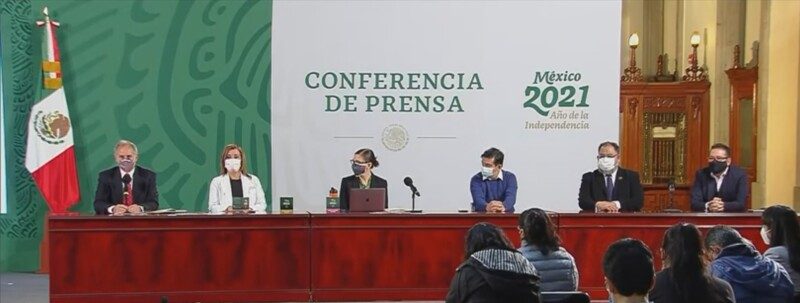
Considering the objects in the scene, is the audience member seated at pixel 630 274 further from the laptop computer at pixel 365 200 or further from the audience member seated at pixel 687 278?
the laptop computer at pixel 365 200

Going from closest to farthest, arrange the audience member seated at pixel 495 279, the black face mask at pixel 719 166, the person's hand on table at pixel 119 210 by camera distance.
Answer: the audience member seated at pixel 495 279 < the person's hand on table at pixel 119 210 < the black face mask at pixel 719 166

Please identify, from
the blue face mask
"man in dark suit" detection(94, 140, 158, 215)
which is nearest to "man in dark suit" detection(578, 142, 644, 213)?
the blue face mask

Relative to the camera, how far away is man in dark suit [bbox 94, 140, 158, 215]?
8148 mm

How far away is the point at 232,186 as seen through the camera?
8.44 meters

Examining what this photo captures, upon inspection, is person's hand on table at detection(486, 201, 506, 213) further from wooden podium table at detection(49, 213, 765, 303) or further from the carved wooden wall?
the carved wooden wall

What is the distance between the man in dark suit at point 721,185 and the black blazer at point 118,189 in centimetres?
494

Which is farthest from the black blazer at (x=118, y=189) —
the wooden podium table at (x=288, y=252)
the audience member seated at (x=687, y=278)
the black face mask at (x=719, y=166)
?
the audience member seated at (x=687, y=278)

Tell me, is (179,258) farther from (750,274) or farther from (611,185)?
(750,274)

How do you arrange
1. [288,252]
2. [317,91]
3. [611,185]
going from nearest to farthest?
[288,252] → [611,185] → [317,91]

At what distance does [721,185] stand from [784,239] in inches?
136

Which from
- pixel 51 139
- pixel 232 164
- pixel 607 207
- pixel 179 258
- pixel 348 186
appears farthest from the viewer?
pixel 51 139

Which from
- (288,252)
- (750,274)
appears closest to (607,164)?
(288,252)

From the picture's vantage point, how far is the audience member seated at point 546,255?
5035 mm

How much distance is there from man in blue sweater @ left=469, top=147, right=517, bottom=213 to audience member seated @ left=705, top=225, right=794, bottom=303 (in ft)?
12.8
